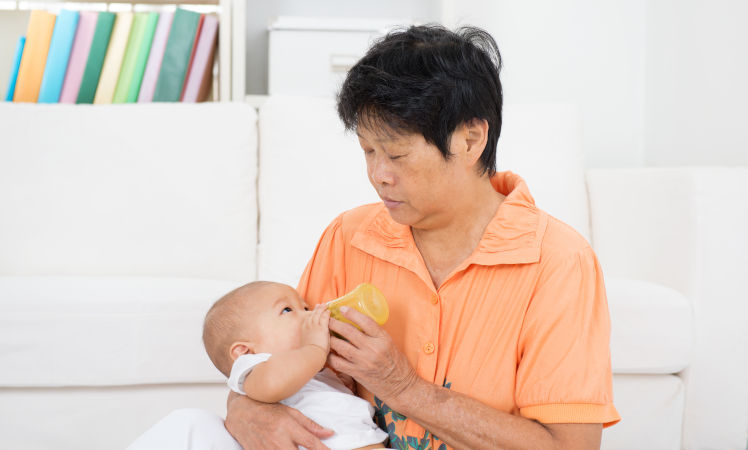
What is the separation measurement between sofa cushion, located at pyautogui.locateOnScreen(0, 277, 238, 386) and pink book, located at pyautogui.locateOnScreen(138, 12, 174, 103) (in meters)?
1.10

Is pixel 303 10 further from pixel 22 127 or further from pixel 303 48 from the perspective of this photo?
pixel 22 127

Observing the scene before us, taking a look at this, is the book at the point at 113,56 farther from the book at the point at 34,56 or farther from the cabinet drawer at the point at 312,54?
the cabinet drawer at the point at 312,54

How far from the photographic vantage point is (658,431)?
174 centimetres

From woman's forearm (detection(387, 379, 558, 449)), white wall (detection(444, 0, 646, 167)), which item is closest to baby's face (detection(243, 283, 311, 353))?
woman's forearm (detection(387, 379, 558, 449))

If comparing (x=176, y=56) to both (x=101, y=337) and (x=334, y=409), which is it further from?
(x=334, y=409)

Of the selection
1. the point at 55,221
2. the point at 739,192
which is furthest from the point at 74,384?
the point at 739,192

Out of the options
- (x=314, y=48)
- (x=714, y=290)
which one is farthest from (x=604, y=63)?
(x=714, y=290)

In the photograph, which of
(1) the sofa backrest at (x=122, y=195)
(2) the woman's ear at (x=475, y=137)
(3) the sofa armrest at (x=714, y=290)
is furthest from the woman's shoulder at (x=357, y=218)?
(3) the sofa armrest at (x=714, y=290)

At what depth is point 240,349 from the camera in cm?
113

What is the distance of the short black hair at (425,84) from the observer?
3.16 ft

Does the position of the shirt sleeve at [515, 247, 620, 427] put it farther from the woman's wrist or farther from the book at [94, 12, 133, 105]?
the book at [94, 12, 133, 105]

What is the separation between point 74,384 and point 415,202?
1.03 meters

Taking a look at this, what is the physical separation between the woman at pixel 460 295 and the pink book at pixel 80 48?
1793 mm

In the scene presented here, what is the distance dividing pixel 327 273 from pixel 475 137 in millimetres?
375
